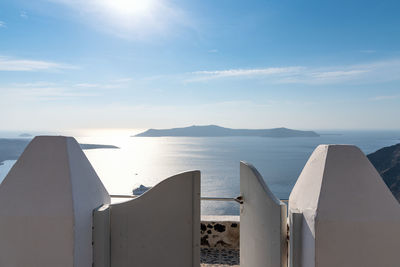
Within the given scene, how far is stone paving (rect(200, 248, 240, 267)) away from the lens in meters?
3.83

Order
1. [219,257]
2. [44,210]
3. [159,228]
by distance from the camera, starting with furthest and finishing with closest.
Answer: [219,257] → [159,228] → [44,210]

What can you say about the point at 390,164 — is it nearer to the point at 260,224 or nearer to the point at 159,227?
the point at 260,224

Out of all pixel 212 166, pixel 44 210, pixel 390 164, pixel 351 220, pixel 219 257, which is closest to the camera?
pixel 351 220

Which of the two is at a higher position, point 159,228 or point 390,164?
point 159,228

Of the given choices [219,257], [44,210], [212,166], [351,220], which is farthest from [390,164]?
[212,166]

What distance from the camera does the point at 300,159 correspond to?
5753 centimetres

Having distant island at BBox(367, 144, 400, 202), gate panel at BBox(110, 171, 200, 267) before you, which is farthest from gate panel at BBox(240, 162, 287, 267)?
distant island at BBox(367, 144, 400, 202)

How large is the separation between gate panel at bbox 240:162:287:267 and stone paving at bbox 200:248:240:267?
36.4 inches

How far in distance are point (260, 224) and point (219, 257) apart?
5.43 ft

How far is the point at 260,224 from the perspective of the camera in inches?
104

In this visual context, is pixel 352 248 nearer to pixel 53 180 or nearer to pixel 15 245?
pixel 53 180

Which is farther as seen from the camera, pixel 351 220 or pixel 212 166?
pixel 212 166

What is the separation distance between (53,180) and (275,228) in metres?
1.71

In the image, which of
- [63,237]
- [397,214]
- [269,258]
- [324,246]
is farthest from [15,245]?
[397,214]
